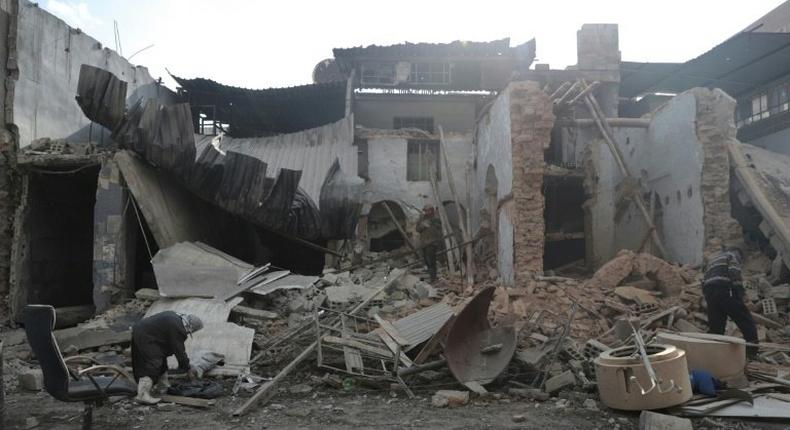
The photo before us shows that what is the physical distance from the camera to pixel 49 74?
42.5ft

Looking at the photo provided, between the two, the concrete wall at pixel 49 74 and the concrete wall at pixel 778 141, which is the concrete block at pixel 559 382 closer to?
the concrete wall at pixel 49 74

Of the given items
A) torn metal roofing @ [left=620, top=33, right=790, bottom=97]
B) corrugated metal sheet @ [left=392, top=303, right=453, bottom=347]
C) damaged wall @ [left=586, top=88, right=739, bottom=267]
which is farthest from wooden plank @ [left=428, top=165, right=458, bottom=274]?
torn metal roofing @ [left=620, top=33, right=790, bottom=97]

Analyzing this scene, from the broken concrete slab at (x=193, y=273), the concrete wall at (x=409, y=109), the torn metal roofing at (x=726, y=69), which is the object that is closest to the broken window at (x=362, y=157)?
the concrete wall at (x=409, y=109)

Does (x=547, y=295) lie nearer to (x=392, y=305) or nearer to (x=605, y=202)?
(x=392, y=305)

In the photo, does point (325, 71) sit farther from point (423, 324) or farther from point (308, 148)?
point (423, 324)

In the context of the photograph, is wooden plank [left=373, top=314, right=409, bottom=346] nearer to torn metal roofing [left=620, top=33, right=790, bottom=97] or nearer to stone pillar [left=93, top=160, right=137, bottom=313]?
stone pillar [left=93, top=160, right=137, bottom=313]

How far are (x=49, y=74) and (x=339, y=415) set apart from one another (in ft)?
37.9

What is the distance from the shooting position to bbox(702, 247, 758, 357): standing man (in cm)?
737

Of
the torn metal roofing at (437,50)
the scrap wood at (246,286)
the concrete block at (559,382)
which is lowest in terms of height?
the concrete block at (559,382)

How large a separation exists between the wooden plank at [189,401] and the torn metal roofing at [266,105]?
15566 millimetres

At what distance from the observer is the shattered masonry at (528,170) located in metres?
10.9

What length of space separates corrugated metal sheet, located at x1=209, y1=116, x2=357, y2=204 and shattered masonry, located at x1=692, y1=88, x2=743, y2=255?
9973 millimetres

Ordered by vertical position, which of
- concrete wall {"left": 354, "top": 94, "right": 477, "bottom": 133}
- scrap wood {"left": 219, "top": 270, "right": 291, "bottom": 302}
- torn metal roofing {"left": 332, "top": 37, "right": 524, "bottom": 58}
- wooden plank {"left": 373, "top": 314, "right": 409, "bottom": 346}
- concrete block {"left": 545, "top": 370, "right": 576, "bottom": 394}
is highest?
torn metal roofing {"left": 332, "top": 37, "right": 524, "bottom": 58}

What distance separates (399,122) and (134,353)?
1597 cm
